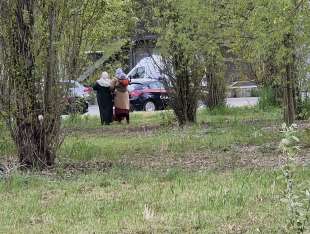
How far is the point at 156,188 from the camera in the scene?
23.8ft

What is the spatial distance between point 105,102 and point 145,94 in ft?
33.2

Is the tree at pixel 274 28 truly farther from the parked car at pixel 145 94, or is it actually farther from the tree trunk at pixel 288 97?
the parked car at pixel 145 94

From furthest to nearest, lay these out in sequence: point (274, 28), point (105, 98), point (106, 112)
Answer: point (106, 112) → point (105, 98) → point (274, 28)

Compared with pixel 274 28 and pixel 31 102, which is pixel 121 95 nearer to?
pixel 274 28

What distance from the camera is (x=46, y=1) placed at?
853cm

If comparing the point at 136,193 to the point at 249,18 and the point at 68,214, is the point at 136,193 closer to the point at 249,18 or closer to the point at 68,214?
the point at 68,214

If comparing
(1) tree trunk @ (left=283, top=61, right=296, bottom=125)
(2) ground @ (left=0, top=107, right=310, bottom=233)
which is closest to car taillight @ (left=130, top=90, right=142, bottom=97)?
(1) tree trunk @ (left=283, top=61, right=296, bottom=125)

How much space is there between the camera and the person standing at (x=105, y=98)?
18373mm

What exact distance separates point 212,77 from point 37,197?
1392 cm

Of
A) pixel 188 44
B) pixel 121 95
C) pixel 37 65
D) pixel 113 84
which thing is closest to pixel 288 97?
pixel 188 44

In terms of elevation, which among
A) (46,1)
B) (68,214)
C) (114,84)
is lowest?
(68,214)

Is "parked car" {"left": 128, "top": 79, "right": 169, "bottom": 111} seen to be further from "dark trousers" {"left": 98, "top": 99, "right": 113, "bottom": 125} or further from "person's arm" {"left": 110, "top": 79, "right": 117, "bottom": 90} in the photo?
"person's arm" {"left": 110, "top": 79, "right": 117, "bottom": 90}

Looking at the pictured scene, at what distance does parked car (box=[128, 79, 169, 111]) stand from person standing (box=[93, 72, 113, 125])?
9.41 meters

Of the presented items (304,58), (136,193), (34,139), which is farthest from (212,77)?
(136,193)
